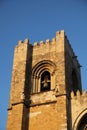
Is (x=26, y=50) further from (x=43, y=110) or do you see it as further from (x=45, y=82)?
(x=43, y=110)

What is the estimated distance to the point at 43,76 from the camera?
21984 millimetres

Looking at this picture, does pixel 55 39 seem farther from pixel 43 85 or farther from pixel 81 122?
pixel 81 122

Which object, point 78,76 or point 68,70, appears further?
point 78,76

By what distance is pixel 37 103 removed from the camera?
65.5ft

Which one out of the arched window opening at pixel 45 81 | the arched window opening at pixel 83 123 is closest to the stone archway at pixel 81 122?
the arched window opening at pixel 83 123

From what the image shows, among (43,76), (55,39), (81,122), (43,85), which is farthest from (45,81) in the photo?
(81,122)

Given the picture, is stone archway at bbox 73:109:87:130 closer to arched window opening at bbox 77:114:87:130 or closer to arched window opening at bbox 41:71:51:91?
arched window opening at bbox 77:114:87:130

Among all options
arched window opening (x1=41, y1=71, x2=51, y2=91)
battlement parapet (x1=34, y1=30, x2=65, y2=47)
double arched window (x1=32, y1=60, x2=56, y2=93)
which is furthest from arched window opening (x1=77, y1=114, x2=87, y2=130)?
battlement parapet (x1=34, y1=30, x2=65, y2=47)

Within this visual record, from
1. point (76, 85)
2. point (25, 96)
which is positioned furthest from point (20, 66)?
point (76, 85)

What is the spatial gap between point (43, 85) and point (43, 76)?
818 millimetres

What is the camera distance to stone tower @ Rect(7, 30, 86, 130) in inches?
749

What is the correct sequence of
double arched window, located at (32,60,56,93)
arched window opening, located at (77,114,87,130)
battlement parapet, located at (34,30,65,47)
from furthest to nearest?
battlement parapet, located at (34,30,65,47) → double arched window, located at (32,60,56,93) → arched window opening, located at (77,114,87,130)

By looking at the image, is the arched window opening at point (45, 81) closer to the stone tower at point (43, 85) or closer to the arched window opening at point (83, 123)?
the stone tower at point (43, 85)

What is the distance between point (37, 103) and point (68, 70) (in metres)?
2.84
